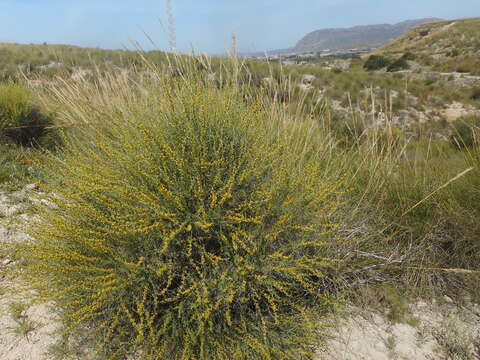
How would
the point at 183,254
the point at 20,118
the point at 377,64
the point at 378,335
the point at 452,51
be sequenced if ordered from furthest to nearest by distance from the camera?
the point at 452,51 < the point at 377,64 < the point at 20,118 < the point at 378,335 < the point at 183,254

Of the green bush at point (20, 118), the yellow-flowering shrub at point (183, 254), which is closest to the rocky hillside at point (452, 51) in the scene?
the yellow-flowering shrub at point (183, 254)

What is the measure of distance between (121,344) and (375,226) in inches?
75.5

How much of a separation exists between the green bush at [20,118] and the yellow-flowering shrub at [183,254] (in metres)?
2.70

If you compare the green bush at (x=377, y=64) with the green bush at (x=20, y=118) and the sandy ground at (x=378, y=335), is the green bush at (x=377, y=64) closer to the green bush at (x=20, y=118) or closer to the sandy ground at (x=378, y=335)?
the green bush at (x=20, y=118)

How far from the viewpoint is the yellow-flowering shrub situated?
1.41 m

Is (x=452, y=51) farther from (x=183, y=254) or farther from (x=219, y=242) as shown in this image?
(x=183, y=254)

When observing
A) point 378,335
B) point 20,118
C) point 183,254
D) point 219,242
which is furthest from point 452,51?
point 183,254

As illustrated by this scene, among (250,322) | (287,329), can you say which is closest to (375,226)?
(287,329)

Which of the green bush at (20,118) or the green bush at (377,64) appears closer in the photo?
the green bush at (20,118)

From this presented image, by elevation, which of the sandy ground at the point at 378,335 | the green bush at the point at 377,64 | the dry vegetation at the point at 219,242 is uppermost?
the green bush at the point at 377,64

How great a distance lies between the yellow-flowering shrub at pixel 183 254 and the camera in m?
1.41

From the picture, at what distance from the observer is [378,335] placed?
170 cm

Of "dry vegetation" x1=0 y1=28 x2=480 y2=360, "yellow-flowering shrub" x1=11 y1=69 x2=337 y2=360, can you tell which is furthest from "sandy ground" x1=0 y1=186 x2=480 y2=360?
"yellow-flowering shrub" x1=11 y1=69 x2=337 y2=360

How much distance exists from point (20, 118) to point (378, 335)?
4.78 metres
